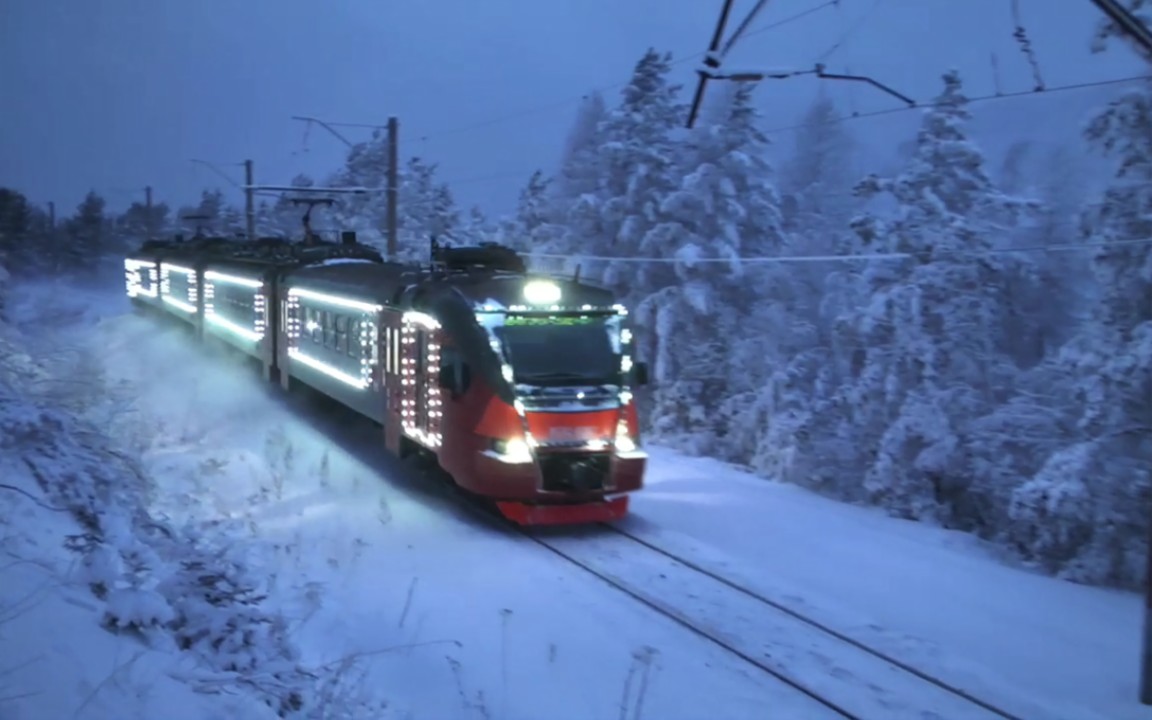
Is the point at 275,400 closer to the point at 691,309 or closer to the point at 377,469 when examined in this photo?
the point at 377,469

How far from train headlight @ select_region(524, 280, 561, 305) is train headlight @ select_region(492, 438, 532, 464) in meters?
1.86

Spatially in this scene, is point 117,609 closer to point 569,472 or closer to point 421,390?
point 569,472

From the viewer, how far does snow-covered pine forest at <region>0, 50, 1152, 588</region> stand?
1465cm

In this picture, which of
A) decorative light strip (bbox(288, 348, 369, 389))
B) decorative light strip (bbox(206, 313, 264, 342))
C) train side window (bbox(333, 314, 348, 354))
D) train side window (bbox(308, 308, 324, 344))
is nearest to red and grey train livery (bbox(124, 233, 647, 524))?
decorative light strip (bbox(288, 348, 369, 389))

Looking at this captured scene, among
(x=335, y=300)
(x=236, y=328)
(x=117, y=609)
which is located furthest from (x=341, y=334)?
(x=117, y=609)

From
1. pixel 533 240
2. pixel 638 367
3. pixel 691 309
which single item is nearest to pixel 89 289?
pixel 533 240

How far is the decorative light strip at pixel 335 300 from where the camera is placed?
50.9ft

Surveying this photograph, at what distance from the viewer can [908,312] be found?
22953 mm

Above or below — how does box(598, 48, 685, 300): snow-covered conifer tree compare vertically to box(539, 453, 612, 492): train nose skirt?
above

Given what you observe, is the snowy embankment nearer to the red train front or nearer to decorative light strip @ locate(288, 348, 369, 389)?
the red train front

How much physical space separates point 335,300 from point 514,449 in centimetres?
735

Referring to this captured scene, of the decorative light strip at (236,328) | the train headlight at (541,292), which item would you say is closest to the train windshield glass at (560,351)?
the train headlight at (541,292)

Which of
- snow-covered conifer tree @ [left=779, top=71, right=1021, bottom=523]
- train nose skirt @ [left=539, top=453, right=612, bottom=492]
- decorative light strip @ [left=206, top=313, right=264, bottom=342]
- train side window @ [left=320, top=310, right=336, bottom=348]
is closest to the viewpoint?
train nose skirt @ [left=539, top=453, right=612, bottom=492]

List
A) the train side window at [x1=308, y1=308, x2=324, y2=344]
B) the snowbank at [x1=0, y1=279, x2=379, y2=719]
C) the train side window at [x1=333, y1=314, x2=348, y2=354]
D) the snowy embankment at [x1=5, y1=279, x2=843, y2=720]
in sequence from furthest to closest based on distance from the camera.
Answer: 1. the train side window at [x1=308, y1=308, x2=324, y2=344]
2. the train side window at [x1=333, y1=314, x2=348, y2=354]
3. the snowy embankment at [x1=5, y1=279, x2=843, y2=720]
4. the snowbank at [x1=0, y1=279, x2=379, y2=719]
